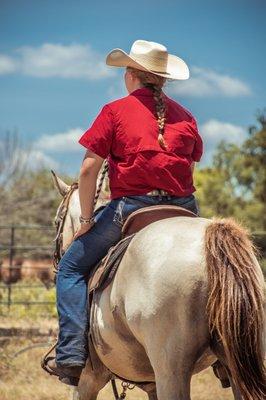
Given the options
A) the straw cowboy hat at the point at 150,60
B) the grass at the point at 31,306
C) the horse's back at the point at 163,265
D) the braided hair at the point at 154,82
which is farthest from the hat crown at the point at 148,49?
the grass at the point at 31,306

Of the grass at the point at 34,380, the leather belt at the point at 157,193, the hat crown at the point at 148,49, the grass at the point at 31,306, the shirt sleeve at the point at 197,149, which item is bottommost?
the grass at the point at 31,306

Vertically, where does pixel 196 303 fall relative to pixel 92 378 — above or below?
above

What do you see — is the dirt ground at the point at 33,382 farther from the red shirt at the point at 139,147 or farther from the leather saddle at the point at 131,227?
the red shirt at the point at 139,147

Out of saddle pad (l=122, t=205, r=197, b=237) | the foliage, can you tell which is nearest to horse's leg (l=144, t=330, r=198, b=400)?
saddle pad (l=122, t=205, r=197, b=237)

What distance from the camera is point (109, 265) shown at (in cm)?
492

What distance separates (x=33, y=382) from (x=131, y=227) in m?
4.37

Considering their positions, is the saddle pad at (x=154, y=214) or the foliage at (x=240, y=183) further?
the foliage at (x=240, y=183)

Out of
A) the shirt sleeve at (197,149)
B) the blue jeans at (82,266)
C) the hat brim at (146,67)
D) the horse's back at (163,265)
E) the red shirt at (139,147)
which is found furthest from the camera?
the shirt sleeve at (197,149)

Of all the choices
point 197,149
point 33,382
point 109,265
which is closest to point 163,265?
point 109,265

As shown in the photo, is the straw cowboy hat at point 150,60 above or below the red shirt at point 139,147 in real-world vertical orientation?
above

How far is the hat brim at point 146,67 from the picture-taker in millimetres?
5262

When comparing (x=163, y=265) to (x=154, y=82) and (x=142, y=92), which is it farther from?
(x=154, y=82)

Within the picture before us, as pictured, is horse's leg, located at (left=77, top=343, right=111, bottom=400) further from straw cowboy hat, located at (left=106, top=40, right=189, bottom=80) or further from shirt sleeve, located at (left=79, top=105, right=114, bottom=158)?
straw cowboy hat, located at (left=106, top=40, right=189, bottom=80)

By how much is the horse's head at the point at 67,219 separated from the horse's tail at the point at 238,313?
2.29m
